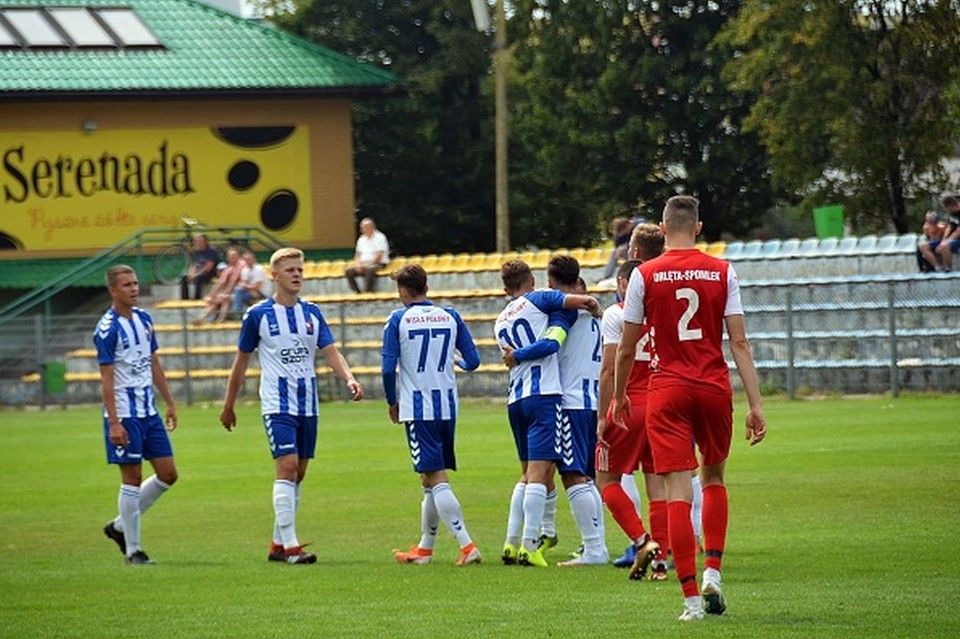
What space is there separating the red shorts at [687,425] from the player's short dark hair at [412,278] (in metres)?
3.84

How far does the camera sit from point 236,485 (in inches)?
827

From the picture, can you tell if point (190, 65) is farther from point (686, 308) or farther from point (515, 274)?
point (686, 308)

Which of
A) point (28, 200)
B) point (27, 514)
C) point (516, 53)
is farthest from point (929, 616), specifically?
point (516, 53)

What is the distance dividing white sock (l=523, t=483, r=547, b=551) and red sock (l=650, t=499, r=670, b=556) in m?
1.15

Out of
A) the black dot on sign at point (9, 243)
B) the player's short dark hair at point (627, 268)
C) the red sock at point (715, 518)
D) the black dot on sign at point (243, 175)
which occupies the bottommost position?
the red sock at point (715, 518)

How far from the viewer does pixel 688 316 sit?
10.0 metres

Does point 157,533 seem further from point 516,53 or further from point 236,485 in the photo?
point 516,53

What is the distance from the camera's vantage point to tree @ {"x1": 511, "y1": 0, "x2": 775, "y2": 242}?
162 ft

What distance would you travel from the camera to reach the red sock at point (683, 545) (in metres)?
9.84

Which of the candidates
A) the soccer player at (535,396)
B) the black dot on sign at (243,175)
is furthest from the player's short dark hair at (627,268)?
the black dot on sign at (243,175)

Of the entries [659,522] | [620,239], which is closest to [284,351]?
[659,522]

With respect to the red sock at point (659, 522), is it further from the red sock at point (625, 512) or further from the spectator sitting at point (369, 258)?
the spectator sitting at point (369, 258)

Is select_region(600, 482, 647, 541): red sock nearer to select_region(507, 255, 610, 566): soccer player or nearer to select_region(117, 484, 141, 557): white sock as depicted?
select_region(507, 255, 610, 566): soccer player

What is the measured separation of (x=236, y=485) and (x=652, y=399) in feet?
37.6
